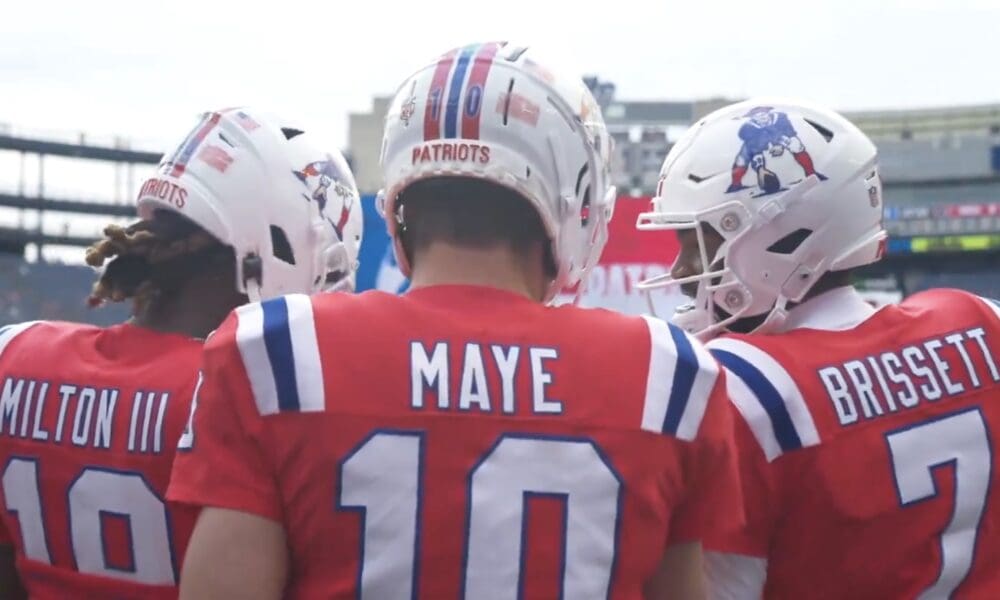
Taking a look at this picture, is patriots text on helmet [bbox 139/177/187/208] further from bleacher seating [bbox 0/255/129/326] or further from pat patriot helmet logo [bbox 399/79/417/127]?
bleacher seating [bbox 0/255/129/326]

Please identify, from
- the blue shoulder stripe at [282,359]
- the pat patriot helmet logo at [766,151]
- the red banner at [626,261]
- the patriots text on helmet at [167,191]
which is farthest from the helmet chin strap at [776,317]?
the red banner at [626,261]

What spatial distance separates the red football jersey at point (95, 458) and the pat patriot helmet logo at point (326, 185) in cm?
60

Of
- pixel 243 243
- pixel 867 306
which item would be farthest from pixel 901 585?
pixel 243 243

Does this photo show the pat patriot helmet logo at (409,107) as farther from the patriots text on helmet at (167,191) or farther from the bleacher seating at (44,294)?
the bleacher seating at (44,294)

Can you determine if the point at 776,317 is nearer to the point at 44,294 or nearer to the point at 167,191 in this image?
the point at 167,191

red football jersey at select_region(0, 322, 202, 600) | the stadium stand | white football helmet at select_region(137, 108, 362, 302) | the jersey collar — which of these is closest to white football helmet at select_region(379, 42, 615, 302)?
red football jersey at select_region(0, 322, 202, 600)

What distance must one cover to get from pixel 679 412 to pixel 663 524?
149 millimetres

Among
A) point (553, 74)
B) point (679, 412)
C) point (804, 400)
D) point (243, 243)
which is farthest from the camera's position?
point (243, 243)

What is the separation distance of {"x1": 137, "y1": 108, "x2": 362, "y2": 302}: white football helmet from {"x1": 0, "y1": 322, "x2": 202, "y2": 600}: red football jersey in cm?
30

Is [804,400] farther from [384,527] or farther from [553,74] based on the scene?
[384,527]

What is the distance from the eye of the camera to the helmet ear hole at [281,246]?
2703 millimetres

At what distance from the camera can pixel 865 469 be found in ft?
7.86

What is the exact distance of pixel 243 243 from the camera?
2.59 m

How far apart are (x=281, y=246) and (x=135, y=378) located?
0.56m
